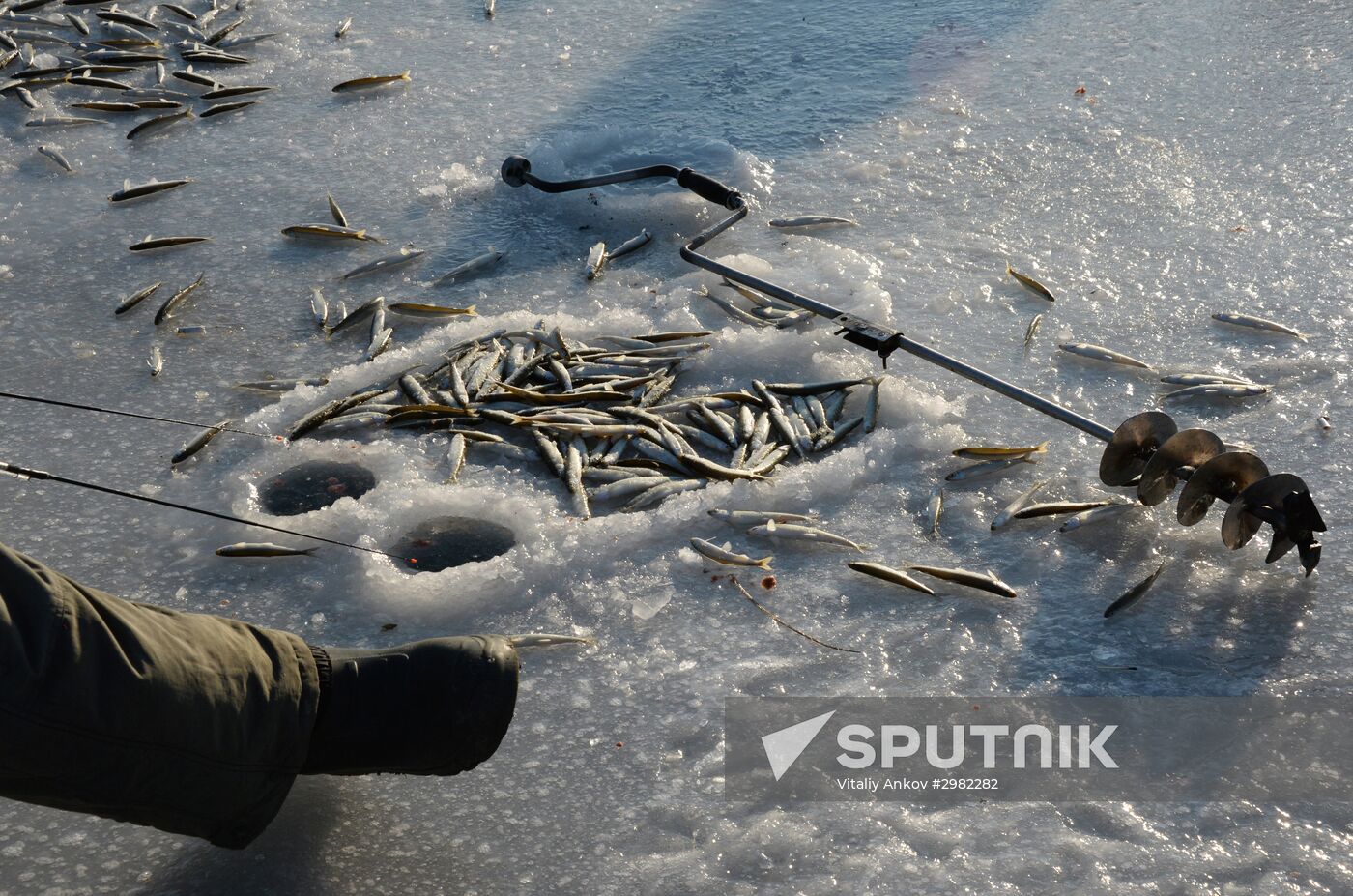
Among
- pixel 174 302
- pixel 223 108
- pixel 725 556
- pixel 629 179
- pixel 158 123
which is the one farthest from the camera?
pixel 223 108

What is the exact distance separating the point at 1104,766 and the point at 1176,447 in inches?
35.3

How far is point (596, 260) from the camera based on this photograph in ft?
14.1

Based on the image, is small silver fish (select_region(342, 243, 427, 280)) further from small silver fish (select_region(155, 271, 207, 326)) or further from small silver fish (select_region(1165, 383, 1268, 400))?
small silver fish (select_region(1165, 383, 1268, 400))

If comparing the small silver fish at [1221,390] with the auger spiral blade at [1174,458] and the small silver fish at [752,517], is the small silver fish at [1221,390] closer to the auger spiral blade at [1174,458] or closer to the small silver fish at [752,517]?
the auger spiral blade at [1174,458]

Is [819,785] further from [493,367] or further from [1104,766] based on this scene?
[493,367]

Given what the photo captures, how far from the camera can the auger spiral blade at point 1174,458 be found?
9.45 feet

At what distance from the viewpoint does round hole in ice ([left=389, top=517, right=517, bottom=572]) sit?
3029mm

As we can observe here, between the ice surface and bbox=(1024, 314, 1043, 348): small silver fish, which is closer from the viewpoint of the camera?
the ice surface

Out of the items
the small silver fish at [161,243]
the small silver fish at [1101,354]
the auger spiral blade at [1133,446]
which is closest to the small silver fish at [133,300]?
the small silver fish at [161,243]

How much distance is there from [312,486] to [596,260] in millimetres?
1430

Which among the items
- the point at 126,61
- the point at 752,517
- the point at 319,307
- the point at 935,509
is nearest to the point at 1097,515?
the point at 935,509

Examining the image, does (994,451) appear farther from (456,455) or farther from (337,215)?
(337,215)

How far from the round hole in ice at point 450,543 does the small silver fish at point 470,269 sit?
138 centimetres

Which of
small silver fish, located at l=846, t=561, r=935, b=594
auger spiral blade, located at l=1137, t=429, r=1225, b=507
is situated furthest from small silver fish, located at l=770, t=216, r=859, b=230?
small silver fish, located at l=846, t=561, r=935, b=594
